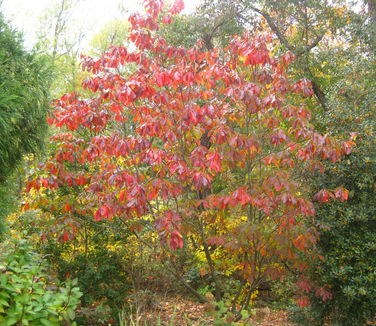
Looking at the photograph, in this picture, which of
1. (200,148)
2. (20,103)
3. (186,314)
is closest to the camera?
(20,103)

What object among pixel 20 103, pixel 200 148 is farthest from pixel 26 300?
pixel 200 148

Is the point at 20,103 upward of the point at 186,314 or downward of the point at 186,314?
upward

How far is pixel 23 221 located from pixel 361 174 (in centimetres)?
→ 474

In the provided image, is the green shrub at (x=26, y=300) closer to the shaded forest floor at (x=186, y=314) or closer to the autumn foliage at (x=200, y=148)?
the autumn foliage at (x=200, y=148)

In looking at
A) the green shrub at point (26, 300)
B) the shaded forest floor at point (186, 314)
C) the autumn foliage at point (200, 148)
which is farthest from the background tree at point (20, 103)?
the shaded forest floor at point (186, 314)

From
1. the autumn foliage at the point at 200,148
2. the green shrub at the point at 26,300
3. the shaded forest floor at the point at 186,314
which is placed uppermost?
the autumn foliage at the point at 200,148

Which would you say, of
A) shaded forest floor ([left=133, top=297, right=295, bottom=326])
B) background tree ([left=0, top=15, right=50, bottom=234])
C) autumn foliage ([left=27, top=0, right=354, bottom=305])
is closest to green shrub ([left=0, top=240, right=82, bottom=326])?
background tree ([left=0, top=15, right=50, bottom=234])

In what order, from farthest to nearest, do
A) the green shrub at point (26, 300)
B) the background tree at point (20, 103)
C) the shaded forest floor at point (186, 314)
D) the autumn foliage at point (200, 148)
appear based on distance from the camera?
1. the shaded forest floor at point (186, 314)
2. the autumn foliage at point (200, 148)
3. the background tree at point (20, 103)
4. the green shrub at point (26, 300)

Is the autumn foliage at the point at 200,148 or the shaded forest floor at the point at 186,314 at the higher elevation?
the autumn foliage at the point at 200,148

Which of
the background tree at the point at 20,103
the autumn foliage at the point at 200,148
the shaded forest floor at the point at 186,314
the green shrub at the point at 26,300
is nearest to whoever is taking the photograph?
the green shrub at the point at 26,300

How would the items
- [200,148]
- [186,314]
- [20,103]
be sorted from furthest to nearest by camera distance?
[186,314] → [200,148] → [20,103]

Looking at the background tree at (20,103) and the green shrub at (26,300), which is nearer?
the green shrub at (26,300)

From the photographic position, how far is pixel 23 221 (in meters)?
5.45

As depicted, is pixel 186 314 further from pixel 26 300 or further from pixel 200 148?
pixel 26 300
